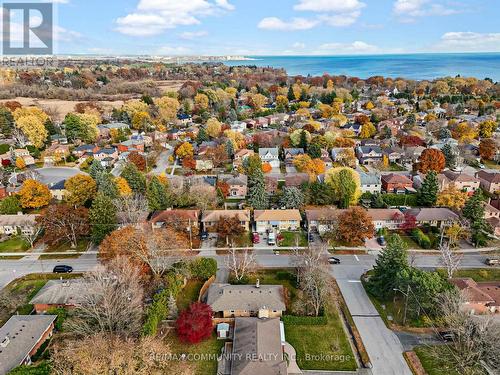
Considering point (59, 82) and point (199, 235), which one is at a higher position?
point (59, 82)

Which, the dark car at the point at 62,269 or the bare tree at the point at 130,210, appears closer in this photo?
the dark car at the point at 62,269

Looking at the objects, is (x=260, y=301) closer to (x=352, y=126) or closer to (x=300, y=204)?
(x=300, y=204)

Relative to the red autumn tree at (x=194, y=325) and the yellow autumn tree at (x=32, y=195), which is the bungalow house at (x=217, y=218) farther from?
the yellow autumn tree at (x=32, y=195)

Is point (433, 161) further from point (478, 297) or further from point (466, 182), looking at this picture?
point (478, 297)

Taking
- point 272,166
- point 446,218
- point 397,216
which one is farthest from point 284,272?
point 272,166

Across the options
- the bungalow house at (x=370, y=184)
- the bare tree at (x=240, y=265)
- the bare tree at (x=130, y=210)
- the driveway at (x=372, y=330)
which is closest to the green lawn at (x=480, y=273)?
the driveway at (x=372, y=330)

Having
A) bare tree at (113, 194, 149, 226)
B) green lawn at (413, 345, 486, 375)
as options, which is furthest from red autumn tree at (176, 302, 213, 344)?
bare tree at (113, 194, 149, 226)

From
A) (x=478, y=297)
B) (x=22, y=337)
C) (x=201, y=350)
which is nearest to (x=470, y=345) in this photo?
(x=478, y=297)
